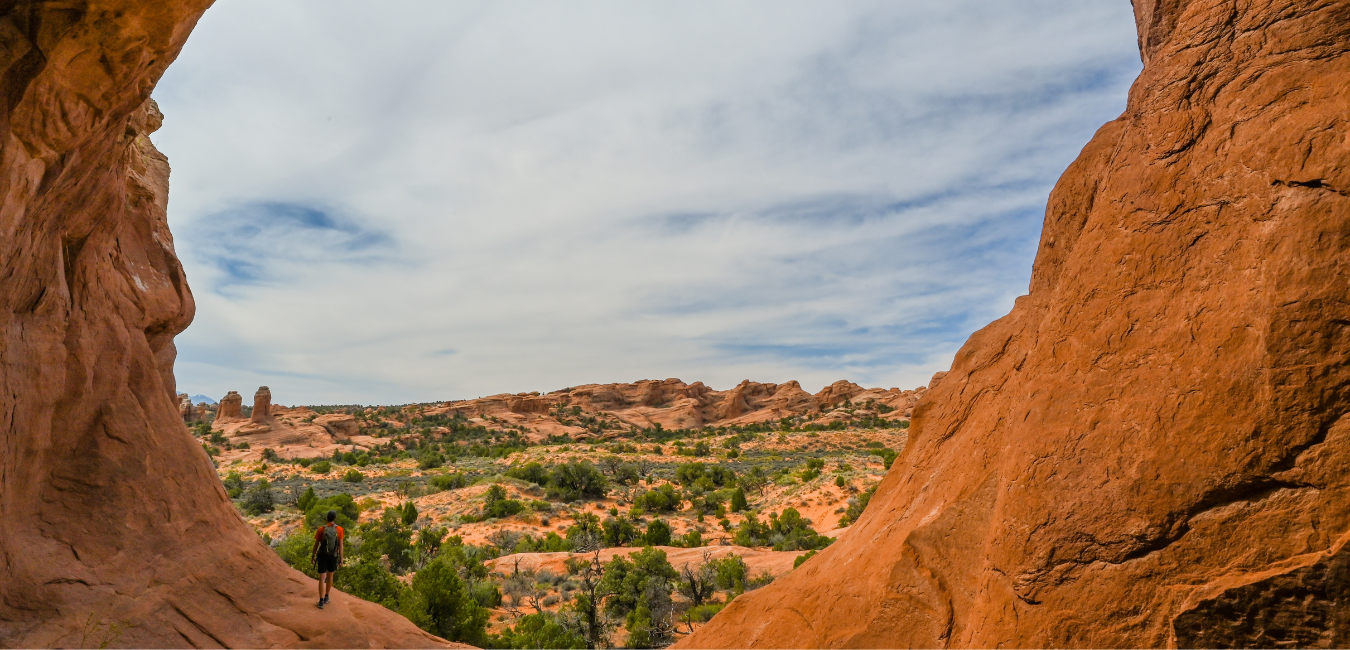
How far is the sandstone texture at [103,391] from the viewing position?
576 cm

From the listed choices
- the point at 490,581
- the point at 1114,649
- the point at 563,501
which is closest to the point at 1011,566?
the point at 1114,649

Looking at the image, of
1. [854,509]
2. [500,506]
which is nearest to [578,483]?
[500,506]

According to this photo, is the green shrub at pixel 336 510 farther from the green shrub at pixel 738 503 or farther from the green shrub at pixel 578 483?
the green shrub at pixel 738 503

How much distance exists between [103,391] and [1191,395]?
454 inches

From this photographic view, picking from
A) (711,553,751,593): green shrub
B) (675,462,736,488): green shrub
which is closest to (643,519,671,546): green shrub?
(711,553,751,593): green shrub

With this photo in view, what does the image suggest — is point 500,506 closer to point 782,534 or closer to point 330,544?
point 782,534

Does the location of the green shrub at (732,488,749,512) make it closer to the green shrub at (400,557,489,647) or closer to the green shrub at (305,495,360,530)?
the green shrub at (305,495,360,530)

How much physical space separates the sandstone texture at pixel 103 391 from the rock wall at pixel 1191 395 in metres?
8.51

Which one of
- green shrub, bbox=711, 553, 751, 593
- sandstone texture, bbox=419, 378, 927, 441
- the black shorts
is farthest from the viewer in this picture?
sandstone texture, bbox=419, 378, 927, 441

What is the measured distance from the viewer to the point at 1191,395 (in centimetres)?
393

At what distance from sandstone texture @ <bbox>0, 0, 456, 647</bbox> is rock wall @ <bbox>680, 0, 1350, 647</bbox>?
8.51 meters

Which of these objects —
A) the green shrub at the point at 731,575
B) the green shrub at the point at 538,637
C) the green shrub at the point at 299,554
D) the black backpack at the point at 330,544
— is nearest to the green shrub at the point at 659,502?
the green shrub at the point at 731,575

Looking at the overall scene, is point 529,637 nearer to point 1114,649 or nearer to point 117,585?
point 117,585

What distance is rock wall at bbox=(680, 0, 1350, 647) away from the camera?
3.47m
